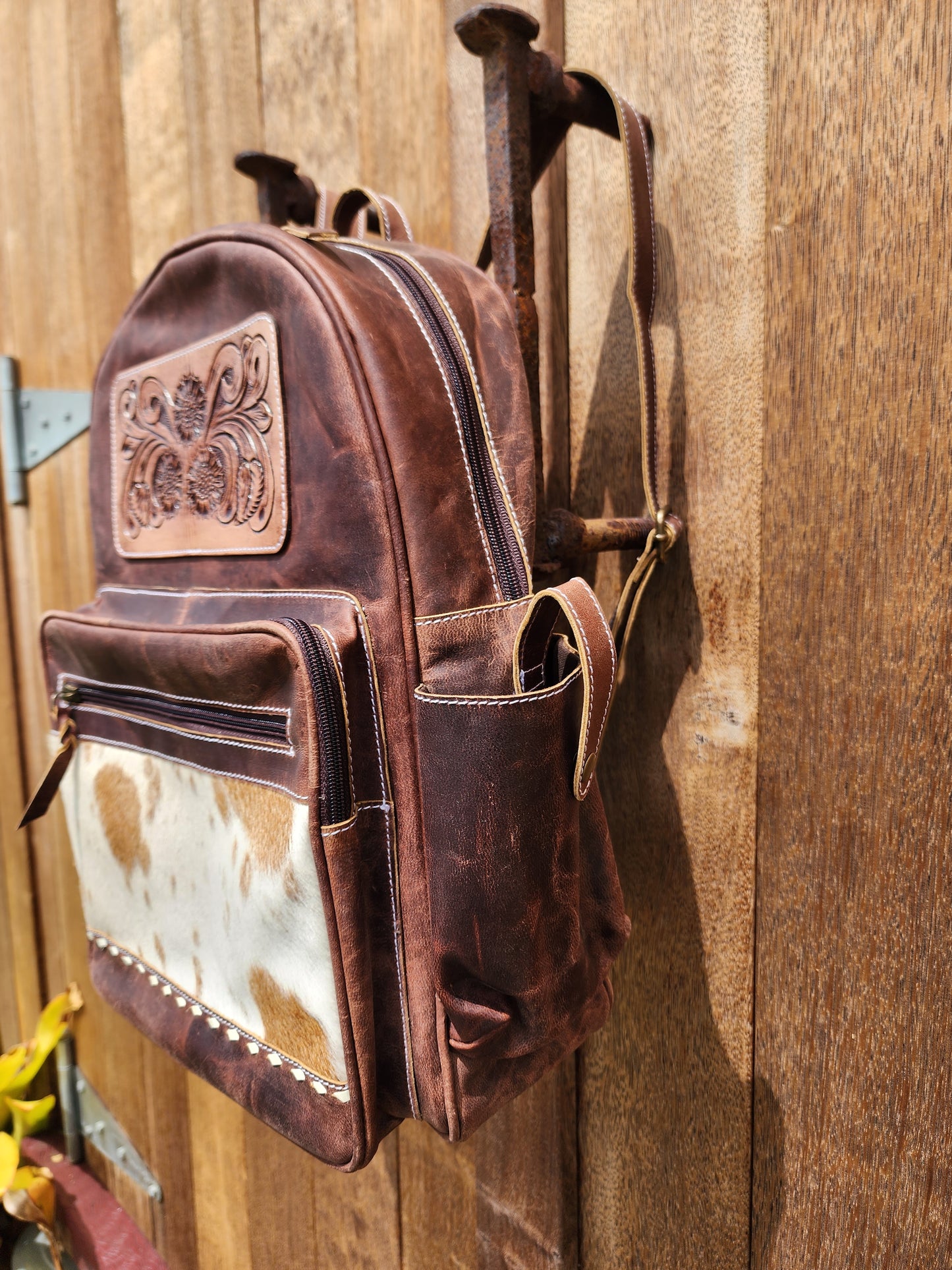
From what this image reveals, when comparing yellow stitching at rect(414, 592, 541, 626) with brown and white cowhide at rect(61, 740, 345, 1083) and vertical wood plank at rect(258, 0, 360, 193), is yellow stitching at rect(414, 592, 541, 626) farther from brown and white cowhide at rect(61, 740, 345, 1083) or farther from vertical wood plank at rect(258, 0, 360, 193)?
vertical wood plank at rect(258, 0, 360, 193)

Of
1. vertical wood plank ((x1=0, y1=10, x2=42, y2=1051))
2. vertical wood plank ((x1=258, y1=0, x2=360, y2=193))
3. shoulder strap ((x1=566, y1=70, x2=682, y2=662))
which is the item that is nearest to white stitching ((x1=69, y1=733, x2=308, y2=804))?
shoulder strap ((x1=566, y1=70, x2=682, y2=662))

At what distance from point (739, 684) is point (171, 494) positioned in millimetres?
413

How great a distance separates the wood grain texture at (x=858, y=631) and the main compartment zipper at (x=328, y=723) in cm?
27

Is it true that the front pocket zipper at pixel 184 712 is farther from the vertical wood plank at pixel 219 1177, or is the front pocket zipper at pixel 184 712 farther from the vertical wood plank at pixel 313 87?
the vertical wood plank at pixel 219 1177

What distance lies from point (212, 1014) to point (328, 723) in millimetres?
246

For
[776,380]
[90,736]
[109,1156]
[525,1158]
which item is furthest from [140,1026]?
[109,1156]

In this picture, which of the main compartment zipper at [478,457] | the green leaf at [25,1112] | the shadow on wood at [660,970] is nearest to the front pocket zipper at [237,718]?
the main compartment zipper at [478,457]

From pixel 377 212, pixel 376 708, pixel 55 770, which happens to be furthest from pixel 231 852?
pixel 377 212

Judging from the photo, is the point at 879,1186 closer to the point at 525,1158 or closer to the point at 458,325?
the point at 525,1158

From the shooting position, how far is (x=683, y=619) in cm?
58

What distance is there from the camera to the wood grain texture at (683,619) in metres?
0.53

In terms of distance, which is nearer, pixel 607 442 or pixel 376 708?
pixel 376 708

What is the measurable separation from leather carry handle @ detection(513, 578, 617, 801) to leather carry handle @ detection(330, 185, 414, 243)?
310 millimetres

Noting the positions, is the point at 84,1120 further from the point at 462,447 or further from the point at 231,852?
the point at 462,447
